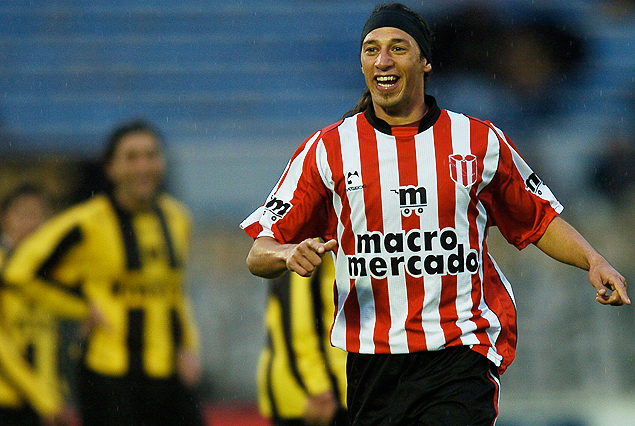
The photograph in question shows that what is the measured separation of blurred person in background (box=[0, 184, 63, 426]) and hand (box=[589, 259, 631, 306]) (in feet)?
12.4

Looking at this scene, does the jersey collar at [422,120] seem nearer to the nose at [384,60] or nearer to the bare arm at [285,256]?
the nose at [384,60]

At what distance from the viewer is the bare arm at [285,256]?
216 cm

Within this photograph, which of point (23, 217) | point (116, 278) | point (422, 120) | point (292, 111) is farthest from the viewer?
point (292, 111)

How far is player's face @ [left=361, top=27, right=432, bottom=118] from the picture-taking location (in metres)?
2.63

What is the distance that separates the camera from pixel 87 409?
5.06m

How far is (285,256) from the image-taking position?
2357 mm

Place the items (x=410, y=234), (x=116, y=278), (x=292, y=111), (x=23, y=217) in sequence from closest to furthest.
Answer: (x=410, y=234)
(x=116, y=278)
(x=23, y=217)
(x=292, y=111)

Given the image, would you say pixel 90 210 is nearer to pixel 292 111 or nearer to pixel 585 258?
pixel 292 111

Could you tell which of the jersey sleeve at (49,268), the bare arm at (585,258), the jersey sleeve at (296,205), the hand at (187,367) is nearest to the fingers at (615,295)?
the bare arm at (585,258)

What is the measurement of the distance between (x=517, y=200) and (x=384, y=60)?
0.56m

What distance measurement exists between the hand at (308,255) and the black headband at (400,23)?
0.81m

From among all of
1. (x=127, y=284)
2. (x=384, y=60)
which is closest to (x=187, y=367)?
(x=127, y=284)

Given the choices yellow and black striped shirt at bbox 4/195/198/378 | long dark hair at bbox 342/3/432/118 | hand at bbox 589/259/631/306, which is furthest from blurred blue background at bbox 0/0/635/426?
hand at bbox 589/259/631/306

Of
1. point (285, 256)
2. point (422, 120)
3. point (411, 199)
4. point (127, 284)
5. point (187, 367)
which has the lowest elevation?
point (187, 367)
